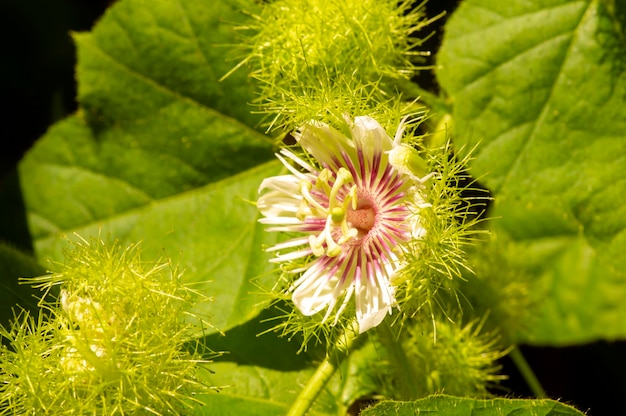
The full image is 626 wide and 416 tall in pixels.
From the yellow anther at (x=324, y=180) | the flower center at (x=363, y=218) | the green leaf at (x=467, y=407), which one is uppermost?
the yellow anther at (x=324, y=180)

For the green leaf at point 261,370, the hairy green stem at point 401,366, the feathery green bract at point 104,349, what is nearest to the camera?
the feathery green bract at point 104,349

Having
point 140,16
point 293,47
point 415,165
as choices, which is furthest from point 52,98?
point 415,165

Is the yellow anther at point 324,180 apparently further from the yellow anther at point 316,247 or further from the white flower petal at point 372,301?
the white flower petal at point 372,301

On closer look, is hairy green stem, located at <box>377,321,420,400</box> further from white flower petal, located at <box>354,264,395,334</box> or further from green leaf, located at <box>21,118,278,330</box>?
green leaf, located at <box>21,118,278,330</box>

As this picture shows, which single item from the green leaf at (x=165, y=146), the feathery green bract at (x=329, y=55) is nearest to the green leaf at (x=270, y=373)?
the green leaf at (x=165, y=146)

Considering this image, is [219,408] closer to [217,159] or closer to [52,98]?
[217,159]

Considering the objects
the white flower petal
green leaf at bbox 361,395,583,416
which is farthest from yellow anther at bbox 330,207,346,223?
green leaf at bbox 361,395,583,416

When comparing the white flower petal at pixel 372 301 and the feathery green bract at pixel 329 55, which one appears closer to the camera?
the white flower petal at pixel 372 301
